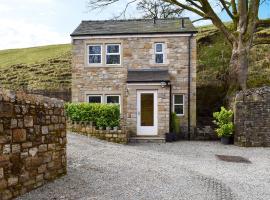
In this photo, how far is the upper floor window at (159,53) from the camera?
20.1 meters

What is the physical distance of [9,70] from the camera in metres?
33.7

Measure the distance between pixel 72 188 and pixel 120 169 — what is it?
2.39 m

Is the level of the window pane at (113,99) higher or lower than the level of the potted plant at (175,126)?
higher

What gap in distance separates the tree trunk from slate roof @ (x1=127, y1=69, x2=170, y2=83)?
13.6 ft

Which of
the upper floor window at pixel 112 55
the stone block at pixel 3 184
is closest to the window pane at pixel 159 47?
the upper floor window at pixel 112 55

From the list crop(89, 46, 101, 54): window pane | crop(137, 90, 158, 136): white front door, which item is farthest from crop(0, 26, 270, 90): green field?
crop(137, 90, 158, 136): white front door

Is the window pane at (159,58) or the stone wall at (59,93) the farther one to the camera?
the stone wall at (59,93)

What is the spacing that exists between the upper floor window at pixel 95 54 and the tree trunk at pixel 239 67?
771cm

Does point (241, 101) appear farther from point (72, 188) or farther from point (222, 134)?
point (72, 188)

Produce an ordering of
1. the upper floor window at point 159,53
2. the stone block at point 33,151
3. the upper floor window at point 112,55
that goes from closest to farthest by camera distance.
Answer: the stone block at point 33,151, the upper floor window at point 159,53, the upper floor window at point 112,55

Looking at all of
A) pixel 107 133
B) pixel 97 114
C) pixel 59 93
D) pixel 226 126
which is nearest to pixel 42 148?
pixel 107 133

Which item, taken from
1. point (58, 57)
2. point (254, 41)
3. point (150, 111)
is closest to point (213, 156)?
point (150, 111)

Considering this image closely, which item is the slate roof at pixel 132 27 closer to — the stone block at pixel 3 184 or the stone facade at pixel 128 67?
the stone facade at pixel 128 67

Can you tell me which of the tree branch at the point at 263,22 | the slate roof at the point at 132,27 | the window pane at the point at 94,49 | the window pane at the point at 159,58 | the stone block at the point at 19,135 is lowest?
the stone block at the point at 19,135
